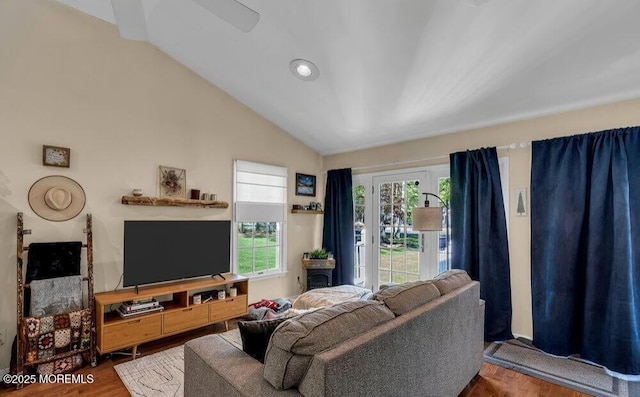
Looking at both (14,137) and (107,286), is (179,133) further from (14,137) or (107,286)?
(107,286)

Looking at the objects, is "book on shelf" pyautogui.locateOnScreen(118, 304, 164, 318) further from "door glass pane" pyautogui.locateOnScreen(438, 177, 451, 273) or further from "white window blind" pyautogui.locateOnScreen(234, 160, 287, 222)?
"door glass pane" pyautogui.locateOnScreen(438, 177, 451, 273)

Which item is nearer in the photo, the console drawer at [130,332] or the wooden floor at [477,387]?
the wooden floor at [477,387]

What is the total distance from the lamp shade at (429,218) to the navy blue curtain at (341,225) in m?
1.75

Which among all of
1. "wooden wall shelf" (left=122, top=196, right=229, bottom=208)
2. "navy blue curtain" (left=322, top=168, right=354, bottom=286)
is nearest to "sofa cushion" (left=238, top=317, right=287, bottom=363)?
"wooden wall shelf" (left=122, top=196, right=229, bottom=208)

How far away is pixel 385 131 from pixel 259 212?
2070mm

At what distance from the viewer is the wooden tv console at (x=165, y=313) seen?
273cm

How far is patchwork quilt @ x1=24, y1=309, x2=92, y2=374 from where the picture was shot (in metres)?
2.48

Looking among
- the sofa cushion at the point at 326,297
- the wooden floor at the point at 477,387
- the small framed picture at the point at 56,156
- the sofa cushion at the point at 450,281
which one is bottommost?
the wooden floor at the point at 477,387

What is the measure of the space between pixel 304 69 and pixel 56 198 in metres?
2.61

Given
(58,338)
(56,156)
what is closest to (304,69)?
(56,156)

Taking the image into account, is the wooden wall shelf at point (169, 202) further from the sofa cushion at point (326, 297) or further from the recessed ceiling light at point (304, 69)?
the recessed ceiling light at point (304, 69)

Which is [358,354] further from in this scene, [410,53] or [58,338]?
[58,338]

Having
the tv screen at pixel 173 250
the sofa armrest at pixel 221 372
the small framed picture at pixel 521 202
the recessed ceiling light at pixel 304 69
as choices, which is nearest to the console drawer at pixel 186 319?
the tv screen at pixel 173 250

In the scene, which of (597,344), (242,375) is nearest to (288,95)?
(242,375)
